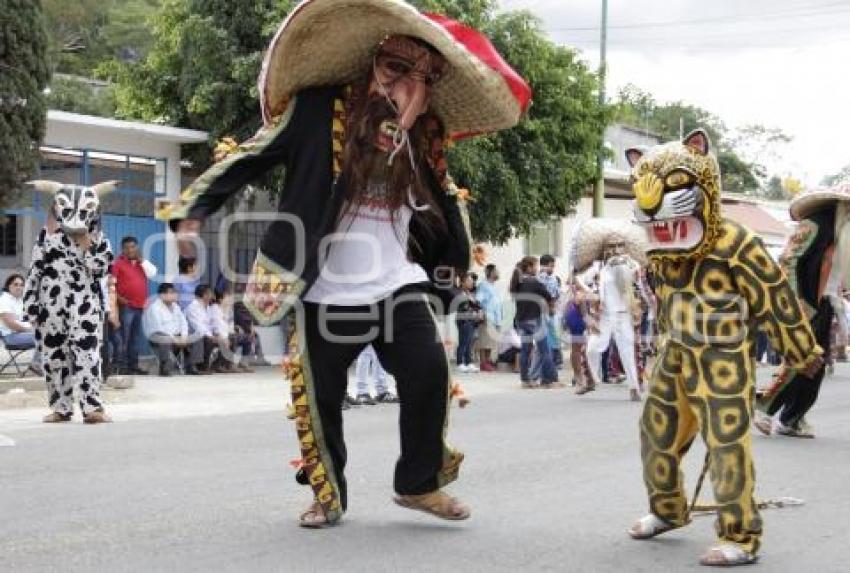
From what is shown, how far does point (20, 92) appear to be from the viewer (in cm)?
1673

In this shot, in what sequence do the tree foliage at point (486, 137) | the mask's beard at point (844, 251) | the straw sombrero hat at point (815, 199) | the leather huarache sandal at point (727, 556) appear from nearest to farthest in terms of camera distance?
the leather huarache sandal at point (727, 556), the straw sombrero hat at point (815, 199), the mask's beard at point (844, 251), the tree foliage at point (486, 137)

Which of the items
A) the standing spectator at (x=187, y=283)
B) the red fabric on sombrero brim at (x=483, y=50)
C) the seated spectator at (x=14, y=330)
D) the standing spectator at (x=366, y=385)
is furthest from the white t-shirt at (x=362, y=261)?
the standing spectator at (x=187, y=283)

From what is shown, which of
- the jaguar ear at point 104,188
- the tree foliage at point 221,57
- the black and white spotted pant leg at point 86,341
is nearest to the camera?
the jaguar ear at point 104,188

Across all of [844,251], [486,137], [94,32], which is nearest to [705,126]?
[94,32]

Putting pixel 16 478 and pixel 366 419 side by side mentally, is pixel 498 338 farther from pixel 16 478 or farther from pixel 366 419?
pixel 16 478

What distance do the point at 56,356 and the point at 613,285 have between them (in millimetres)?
6880

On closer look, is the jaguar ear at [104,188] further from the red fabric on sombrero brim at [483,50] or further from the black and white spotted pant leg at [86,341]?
the red fabric on sombrero brim at [483,50]

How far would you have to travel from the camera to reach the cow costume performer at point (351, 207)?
5586 millimetres

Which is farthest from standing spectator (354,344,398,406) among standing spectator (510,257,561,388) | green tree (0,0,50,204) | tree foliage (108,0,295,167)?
tree foliage (108,0,295,167)

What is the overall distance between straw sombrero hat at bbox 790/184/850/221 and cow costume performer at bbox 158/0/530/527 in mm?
4524

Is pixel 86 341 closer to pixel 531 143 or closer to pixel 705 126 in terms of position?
pixel 531 143

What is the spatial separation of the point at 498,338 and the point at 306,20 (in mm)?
15705

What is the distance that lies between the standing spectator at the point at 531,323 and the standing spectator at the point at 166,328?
4.61 m

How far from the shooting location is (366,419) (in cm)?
1185
